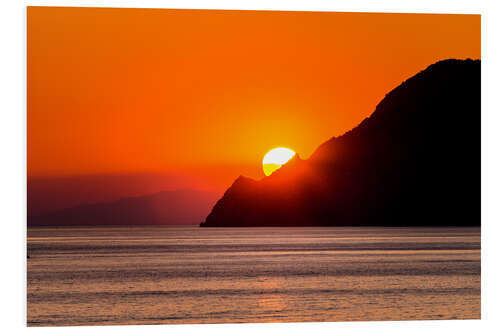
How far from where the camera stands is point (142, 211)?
15.1 meters

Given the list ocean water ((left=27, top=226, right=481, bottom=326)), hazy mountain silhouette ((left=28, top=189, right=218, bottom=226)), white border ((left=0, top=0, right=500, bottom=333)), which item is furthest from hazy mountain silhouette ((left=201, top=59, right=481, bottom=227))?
white border ((left=0, top=0, right=500, bottom=333))

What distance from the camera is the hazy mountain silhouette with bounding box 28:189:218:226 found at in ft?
40.3

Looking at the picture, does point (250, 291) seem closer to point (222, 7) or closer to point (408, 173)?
point (222, 7)

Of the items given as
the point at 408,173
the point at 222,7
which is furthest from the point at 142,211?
→ the point at 408,173

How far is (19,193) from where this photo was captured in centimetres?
852

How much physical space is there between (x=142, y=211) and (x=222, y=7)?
6592 millimetres

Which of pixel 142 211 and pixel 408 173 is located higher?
pixel 408 173

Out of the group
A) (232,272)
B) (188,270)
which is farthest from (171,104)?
(188,270)

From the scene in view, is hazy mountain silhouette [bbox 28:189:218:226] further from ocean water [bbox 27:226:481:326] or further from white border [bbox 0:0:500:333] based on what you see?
white border [bbox 0:0:500:333]

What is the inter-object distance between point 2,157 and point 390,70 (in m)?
6.33

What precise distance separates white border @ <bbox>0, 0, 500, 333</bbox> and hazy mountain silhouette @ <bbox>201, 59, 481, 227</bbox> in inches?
228

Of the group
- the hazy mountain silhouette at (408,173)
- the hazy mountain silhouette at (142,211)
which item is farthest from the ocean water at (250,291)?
the hazy mountain silhouette at (408,173)

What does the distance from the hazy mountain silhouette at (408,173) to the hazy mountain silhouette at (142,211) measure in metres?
1.83

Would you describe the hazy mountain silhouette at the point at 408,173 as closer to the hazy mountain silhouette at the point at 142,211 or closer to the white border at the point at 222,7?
the hazy mountain silhouette at the point at 142,211
